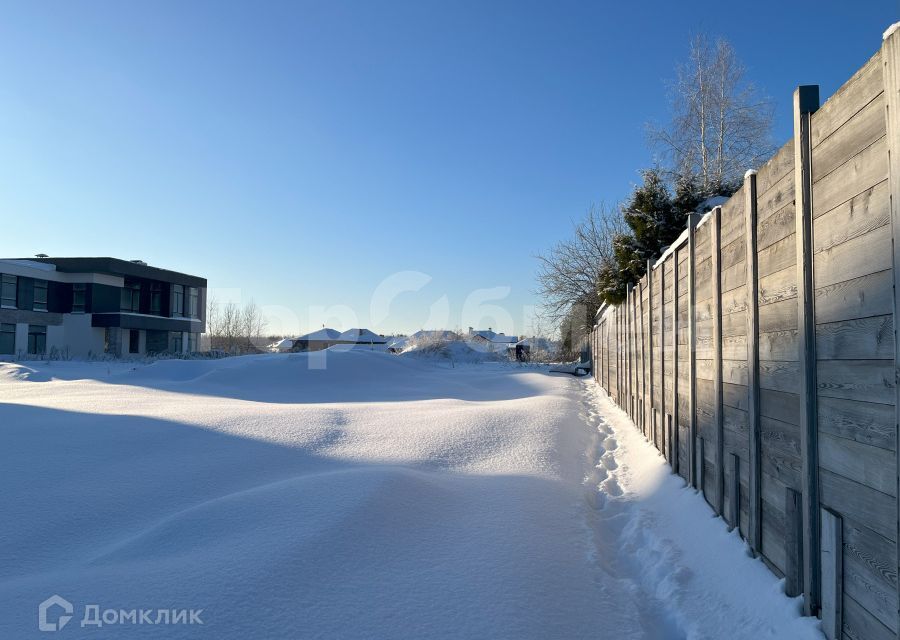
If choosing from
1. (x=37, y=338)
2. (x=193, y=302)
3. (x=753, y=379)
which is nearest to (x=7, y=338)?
(x=37, y=338)

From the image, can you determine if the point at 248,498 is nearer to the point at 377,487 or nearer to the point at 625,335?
the point at 377,487

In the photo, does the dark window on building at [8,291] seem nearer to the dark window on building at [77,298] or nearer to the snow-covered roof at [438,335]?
the dark window on building at [77,298]

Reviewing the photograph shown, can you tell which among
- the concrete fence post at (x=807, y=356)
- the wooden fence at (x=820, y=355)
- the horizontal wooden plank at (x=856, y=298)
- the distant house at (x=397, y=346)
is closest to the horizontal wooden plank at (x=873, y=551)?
the wooden fence at (x=820, y=355)

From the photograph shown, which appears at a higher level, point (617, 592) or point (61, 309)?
point (61, 309)

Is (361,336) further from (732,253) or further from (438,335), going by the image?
(732,253)

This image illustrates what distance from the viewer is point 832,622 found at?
208 cm

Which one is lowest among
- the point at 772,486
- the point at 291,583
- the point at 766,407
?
the point at 291,583

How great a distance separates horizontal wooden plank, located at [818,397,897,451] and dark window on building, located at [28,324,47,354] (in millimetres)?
35845

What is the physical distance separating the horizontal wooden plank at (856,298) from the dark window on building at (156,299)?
38.9 m

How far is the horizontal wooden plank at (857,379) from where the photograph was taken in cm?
173

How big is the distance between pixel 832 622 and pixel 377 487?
2664 mm

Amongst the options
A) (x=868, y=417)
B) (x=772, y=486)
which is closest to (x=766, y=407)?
(x=772, y=486)

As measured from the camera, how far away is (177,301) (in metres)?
36.5

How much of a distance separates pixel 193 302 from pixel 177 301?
2.25 metres
